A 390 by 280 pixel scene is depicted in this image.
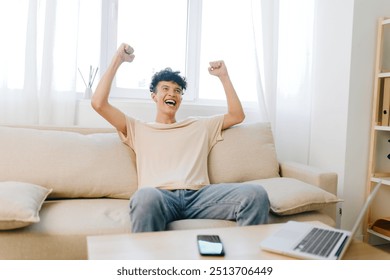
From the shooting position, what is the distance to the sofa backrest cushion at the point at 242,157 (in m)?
2.19

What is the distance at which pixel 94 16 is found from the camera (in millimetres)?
2604

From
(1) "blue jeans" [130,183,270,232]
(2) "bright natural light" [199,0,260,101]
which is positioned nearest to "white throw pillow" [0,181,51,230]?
(1) "blue jeans" [130,183,270,232]

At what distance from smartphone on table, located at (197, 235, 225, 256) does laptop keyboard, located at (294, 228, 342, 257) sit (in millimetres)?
213

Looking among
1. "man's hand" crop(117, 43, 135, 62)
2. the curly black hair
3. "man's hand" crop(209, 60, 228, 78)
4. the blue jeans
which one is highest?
"man's hand" crop(117, 43, 135, 62)

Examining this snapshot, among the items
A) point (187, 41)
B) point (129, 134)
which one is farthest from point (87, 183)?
point (187, 41)

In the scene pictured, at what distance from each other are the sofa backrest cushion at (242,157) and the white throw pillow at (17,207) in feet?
3.09

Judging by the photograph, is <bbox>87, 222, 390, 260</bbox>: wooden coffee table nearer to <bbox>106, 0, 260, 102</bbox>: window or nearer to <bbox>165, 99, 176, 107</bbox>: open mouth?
<bbox>165, 99, 176, 107</bbox>: open mouth

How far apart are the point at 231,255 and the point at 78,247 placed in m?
0.72

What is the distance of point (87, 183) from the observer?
1989mm

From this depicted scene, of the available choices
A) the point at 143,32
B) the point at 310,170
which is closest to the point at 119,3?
the point at 143,32

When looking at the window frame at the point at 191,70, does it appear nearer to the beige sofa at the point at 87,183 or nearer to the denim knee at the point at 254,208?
the beige sofa at the point at 87,183

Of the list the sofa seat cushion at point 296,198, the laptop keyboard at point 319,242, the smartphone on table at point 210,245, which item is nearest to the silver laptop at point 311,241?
the laptop keyboard at point 319,242

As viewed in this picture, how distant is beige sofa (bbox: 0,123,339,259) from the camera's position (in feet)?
5.08
